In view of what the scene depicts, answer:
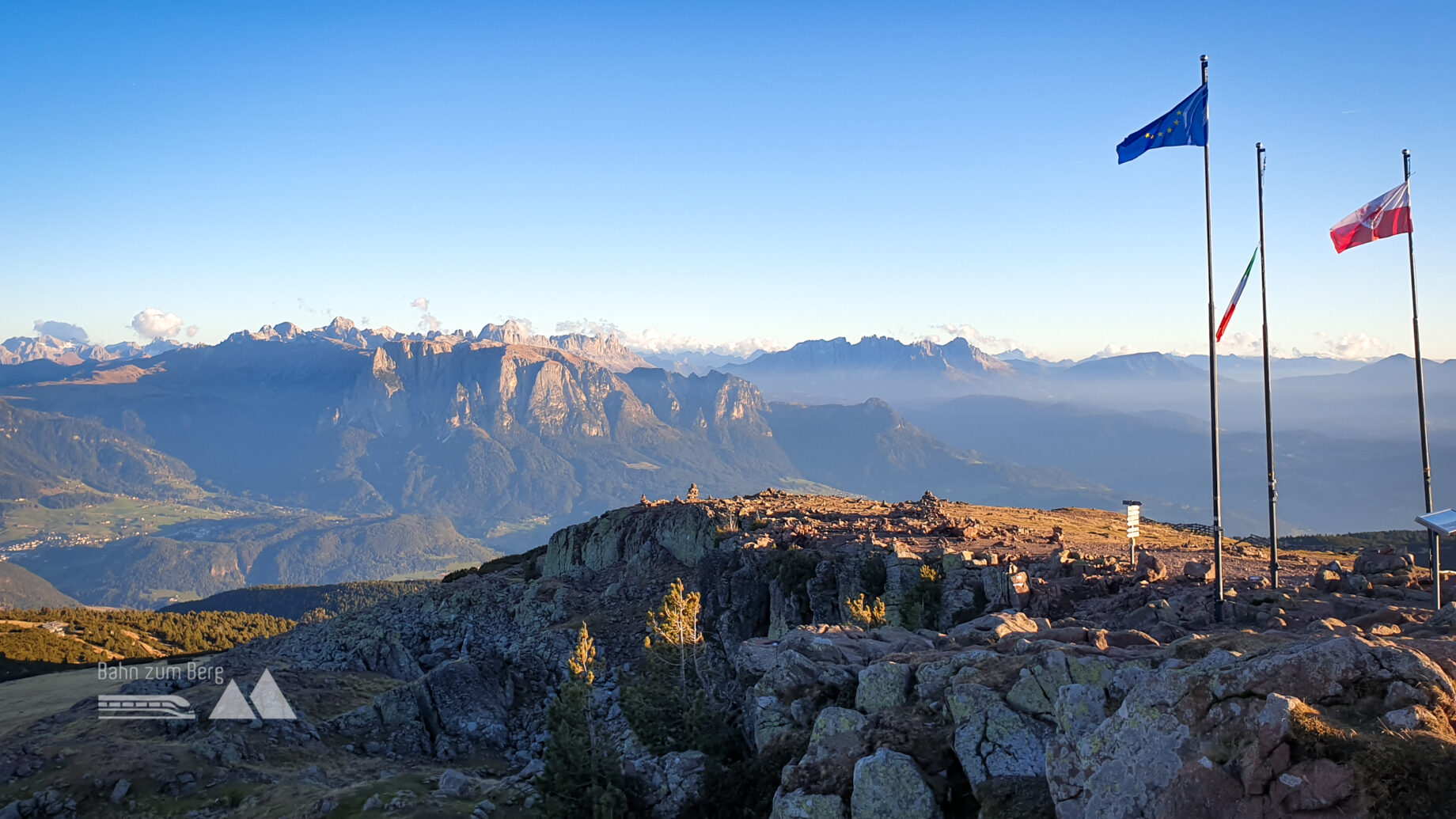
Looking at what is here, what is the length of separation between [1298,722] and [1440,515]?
11.8 metres

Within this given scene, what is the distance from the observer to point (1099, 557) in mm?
39500

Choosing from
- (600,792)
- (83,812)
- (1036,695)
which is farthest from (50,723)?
(1036,695)

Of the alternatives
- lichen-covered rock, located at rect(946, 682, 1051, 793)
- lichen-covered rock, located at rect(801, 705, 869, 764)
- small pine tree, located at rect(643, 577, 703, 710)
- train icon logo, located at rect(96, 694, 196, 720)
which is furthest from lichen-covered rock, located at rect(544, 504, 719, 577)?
lichen-covered rock, located at rect(946, 682, 1051, 793)

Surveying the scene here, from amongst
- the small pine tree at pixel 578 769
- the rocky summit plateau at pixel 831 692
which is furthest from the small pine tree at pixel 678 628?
the small pine tree at pixel 578 769

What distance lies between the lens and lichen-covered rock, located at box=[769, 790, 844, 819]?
664 inches

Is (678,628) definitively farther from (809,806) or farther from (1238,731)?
(1238,731)

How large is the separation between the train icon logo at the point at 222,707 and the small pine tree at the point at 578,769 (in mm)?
22273

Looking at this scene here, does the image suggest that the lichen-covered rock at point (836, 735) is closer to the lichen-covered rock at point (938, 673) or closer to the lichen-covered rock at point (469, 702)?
the lichen-covered rock at point (938, 673)

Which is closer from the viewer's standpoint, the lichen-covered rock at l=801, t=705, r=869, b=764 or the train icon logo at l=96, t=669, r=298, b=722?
the lichen-covered rock at l=801, t=705, r=869, b=764

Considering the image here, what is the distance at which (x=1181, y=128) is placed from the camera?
27328 mm

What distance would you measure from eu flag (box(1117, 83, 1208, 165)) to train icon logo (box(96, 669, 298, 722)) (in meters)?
47.2

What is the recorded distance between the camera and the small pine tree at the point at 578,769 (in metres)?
23.9

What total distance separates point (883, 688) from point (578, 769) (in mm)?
10927

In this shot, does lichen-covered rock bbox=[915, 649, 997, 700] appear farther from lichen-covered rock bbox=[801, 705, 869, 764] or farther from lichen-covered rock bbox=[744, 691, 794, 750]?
lichen-covered rock bbox=[744, 691, 794, 750]
